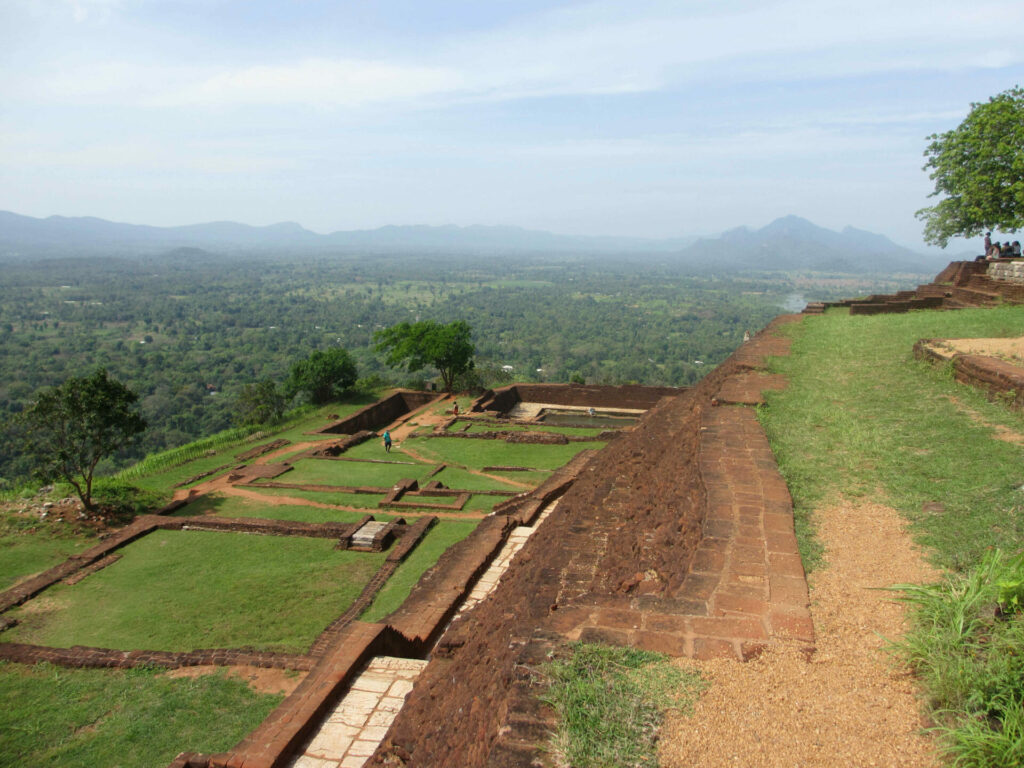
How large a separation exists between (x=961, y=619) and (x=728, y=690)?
104cm

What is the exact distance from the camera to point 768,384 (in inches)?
312

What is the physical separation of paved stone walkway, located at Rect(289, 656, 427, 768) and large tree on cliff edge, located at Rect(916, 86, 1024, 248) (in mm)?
18525

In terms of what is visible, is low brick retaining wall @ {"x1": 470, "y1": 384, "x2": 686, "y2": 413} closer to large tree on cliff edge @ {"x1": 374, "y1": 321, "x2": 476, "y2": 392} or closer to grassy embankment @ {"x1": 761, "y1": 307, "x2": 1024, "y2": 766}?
large tree on cliff edge @ {"x1": 374, "y1": 321, "x2": 476, "y2": 392}

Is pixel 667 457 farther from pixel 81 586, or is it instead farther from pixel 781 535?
pixel 81 586

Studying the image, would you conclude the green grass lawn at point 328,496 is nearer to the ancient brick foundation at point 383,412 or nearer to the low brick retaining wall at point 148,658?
the low brick retaining wall at point 148,658

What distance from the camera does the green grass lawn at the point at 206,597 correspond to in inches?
279

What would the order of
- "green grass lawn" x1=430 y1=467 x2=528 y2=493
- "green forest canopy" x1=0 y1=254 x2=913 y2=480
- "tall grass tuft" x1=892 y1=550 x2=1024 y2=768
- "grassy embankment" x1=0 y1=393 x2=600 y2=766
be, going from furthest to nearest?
"green forest canopy" x1=0 y1=254 x2=913 y2=480 → "green grass lawn" x1=430 y1=467 x2=528 y2=493 → "grassy embankment" x1=0 y1=393 x2=600 y2=766 → "tall grass tuft" x1=892 y1=550 x2=1024 y2=768

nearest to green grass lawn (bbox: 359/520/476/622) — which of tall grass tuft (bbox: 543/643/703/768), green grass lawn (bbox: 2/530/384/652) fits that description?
green grass lawn (bbox: 2/530/384/652)

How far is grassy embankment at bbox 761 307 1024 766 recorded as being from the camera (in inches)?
85.8

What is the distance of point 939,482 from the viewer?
14.4ft

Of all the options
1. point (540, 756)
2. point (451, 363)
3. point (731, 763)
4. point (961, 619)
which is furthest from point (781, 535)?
point (451, 363)

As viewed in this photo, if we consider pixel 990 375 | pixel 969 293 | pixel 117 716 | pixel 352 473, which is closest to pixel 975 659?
pixel 990 375

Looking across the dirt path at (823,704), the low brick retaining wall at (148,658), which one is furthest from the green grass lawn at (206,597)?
the dirt path at (823,704)

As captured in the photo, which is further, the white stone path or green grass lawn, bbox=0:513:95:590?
green grass lawn, bbox=0:513:95:590
